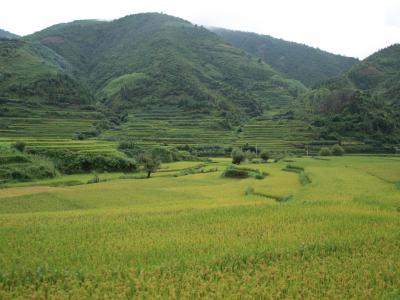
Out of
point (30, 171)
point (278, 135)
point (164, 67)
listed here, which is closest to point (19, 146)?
point (30, 171)

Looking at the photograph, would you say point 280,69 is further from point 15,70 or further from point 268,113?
point 15,70

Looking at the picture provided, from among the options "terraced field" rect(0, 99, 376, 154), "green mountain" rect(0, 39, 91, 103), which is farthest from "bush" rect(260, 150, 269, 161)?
"green mountain" rect(0, 39, 91, 103)

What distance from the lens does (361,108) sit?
218 feet

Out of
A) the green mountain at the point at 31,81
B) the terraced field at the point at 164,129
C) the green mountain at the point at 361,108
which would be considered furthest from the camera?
the green mountain at the point at 31,81

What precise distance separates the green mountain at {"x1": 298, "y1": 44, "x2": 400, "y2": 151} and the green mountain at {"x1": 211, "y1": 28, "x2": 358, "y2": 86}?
43.4 metres

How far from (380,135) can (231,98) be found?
40.0 m

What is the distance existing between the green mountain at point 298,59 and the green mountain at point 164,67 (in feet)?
71.0

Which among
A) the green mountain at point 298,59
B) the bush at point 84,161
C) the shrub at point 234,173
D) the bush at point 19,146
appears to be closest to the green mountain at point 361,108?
the shrub at point 234,173

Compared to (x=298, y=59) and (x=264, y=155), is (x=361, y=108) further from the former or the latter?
(x=298, y=59)

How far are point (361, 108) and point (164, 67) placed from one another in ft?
159

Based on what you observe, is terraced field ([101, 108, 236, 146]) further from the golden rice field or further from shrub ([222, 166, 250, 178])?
the golden rice field

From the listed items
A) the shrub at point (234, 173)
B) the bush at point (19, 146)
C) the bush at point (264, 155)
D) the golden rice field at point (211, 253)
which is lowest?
the bush at point (264, 155)

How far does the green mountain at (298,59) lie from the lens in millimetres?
144125

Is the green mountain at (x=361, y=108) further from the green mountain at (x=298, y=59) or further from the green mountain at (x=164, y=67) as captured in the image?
the green mountain at (x=298, y=59)
